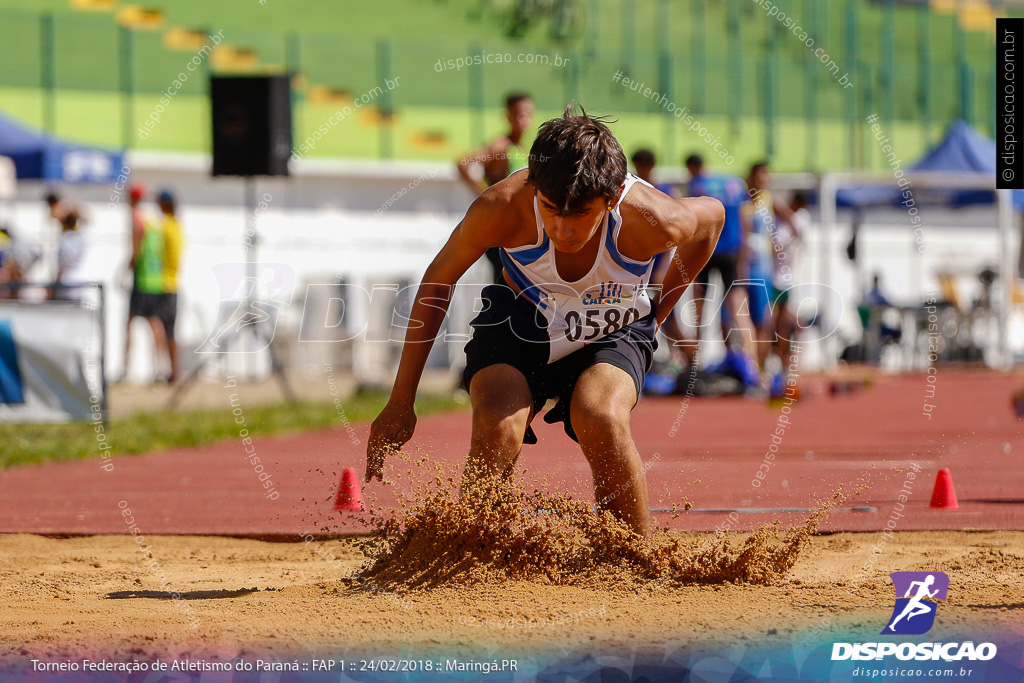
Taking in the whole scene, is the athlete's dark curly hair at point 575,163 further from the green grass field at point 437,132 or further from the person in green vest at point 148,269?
the green grass field at point 437,132

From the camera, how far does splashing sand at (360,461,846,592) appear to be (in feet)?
13.1

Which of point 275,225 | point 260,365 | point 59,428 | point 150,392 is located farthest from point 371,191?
point 59,428

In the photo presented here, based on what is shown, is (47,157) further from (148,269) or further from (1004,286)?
(1004,286)

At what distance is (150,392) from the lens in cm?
1225

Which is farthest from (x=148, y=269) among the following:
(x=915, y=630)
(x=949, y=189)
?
(x=949, y=189)

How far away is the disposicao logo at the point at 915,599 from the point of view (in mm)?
3402

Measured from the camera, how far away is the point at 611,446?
156 inches

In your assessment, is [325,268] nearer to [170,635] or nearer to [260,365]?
[260,365]

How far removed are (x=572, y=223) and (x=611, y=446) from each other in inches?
30.0

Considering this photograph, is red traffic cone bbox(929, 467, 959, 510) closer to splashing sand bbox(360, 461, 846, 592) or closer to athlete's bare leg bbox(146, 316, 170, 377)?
splashing sand bbox(360, 461, 846, 592)

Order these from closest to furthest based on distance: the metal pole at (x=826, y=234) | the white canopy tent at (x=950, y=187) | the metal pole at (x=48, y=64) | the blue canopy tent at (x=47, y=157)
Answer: the blue canopy tent at (x=47, y=157) < the white canopy tent at (x=950, y=187) < the metal pole at (x=826, y=234) < the metal pole at (x=48, y=64)

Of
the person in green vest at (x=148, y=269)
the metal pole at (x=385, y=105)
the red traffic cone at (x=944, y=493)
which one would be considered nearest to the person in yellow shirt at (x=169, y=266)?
the person in green vest at (x=148, y=269)

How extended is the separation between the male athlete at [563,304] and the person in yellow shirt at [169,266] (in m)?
9.75

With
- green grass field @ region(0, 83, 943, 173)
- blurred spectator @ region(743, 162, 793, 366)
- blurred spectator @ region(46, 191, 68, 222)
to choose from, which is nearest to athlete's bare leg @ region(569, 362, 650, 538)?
blurred spectator @ region(743, 162, 793, 366)
